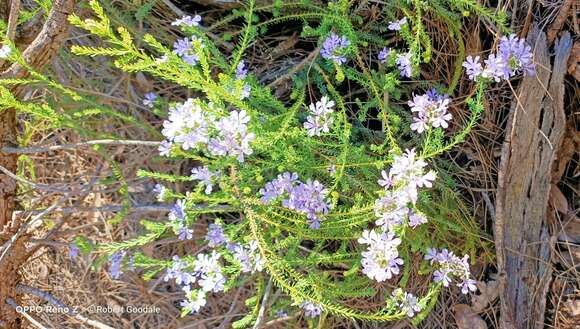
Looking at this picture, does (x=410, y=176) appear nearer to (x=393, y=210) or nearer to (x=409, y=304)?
→ (x=393, y=210)

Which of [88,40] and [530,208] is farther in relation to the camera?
[88,40]

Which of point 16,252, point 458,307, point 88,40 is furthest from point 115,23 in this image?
point 458,307

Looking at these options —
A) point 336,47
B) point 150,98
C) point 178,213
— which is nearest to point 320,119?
point 336,47

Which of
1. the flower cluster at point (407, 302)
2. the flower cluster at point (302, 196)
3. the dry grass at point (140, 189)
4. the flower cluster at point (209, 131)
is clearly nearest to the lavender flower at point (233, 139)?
the flower cluster at point (209, 131)

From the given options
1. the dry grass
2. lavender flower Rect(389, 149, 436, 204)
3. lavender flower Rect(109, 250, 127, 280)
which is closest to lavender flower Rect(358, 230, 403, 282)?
lavender flower Rect(389, 149, 436, 204)

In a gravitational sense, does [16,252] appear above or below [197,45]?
below

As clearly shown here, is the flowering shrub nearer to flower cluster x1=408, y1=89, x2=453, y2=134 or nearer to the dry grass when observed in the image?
flower cluster x1=408, y1=89, x2=453, y2=134

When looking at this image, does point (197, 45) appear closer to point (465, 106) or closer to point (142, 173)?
point (142, 173)

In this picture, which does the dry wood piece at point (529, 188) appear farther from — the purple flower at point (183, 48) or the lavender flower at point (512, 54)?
the purple flower at point (183, 48)
